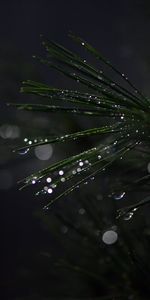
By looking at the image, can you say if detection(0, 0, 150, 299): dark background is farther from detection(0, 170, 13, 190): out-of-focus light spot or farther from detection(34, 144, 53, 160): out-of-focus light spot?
detection(34, 144, 53, 160): out-of-focus light spot

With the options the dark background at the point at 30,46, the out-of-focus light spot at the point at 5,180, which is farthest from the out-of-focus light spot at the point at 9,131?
Answer: the out-of-focus light spot at the point at 5,180

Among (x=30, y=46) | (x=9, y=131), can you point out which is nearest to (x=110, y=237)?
(x=9, y=131)

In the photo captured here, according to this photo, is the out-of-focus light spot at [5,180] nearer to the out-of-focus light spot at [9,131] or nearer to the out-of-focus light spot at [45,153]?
the out-of-focus light spot at [45,153]

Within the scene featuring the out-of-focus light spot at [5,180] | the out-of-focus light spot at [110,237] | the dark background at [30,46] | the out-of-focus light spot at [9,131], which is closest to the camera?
the out-of-focus light spot at [110,237]

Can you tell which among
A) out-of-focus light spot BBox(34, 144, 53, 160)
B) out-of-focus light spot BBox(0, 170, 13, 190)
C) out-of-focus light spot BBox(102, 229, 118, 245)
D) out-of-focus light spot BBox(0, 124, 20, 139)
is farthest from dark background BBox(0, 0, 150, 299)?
out-of-focus light spot BBox(102, 229, 118, 245)

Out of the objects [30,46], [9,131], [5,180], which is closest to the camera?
[9,131]

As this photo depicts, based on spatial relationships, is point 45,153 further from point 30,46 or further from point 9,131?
point 30,46
